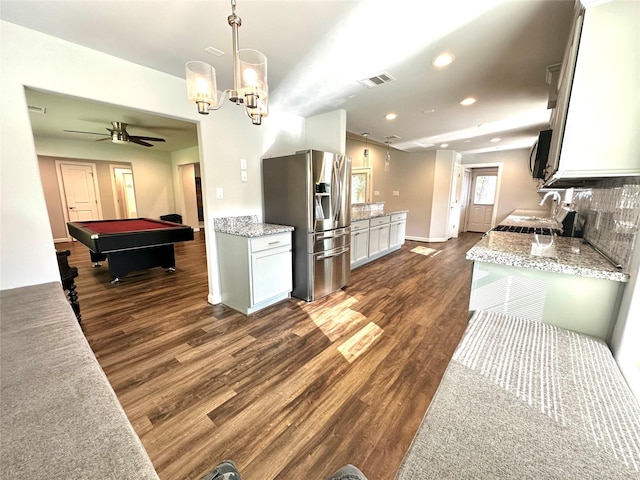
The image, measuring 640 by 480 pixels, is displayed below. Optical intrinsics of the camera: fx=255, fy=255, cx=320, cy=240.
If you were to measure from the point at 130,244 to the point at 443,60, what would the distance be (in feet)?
13.1

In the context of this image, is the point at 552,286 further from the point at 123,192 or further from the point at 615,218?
the point at 123,192

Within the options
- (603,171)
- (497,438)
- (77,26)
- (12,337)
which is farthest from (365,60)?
(12,337)

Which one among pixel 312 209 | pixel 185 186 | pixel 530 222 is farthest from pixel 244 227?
pixel 185 186

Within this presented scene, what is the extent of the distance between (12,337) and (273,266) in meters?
1.93

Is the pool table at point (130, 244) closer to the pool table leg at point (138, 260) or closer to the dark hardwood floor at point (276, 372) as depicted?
the pool table leg at point (138, 260)

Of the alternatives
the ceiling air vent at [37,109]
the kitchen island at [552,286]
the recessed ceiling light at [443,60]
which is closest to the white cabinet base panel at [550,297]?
the kitchen island at [552,286]

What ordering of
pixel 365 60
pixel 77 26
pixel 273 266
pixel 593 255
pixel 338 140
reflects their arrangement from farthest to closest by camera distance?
pixel 338 140, pixel 273 266, pixel 365 60, pixel 77 26, pixel 593 255

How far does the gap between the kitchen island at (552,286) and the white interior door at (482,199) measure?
745 centimetres

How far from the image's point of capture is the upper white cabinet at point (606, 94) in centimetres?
103

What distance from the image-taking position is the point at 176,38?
184cm

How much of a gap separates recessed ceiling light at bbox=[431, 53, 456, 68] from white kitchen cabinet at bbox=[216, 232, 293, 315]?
83.4 inches

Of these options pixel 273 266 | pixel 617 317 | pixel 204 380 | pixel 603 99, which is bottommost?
pixel 204 380

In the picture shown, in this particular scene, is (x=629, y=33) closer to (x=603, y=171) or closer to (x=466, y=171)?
(x=603, y=171)

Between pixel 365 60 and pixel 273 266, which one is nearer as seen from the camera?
pixel 365 60
